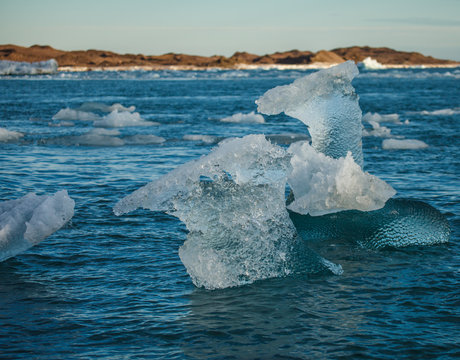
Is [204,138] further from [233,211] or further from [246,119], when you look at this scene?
[233,211]

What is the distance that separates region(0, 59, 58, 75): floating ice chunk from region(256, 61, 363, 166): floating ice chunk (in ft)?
332

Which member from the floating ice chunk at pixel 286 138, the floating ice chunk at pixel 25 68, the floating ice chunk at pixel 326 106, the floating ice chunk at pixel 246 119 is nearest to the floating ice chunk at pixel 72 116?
the floating ice chunk at pixel 246 119

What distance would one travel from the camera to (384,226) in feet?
27.3

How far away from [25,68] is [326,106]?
336 feet

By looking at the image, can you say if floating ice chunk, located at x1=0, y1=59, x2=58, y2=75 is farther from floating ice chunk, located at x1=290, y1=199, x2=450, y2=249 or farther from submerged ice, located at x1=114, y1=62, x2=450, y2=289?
submerged ice, located at x1=114, y1=62, x2=450, y2=289

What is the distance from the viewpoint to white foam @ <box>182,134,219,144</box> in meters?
19.7

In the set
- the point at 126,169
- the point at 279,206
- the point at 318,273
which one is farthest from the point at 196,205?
the point at 126,169

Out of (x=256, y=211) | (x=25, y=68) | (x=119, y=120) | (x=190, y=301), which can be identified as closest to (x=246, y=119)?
(x=119, y=120)

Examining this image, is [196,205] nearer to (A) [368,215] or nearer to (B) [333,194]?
(B) [333,194]

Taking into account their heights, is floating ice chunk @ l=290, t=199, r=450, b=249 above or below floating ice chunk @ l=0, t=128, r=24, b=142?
below

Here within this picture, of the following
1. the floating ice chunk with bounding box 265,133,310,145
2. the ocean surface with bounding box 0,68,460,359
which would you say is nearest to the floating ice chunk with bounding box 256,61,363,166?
the ocean surface with bounding box 0,68,460,359

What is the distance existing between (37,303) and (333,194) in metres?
4.12

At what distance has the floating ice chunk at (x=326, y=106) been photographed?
8852 millimetres

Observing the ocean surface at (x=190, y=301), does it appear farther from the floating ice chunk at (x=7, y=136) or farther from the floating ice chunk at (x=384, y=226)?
the floating ice chunk at (x=7, y=136)
